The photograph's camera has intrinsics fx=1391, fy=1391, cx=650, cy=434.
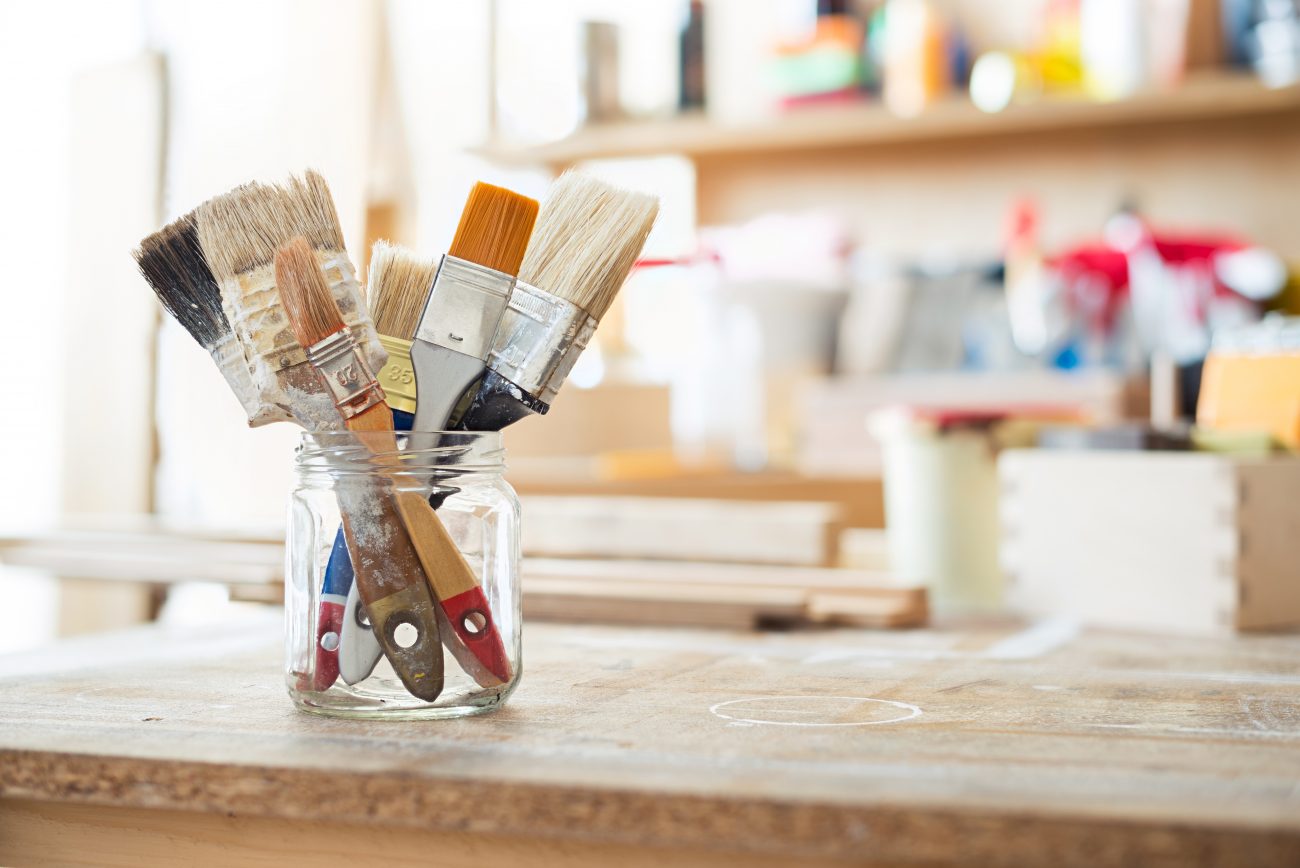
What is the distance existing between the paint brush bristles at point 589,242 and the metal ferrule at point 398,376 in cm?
6

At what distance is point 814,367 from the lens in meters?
2.30

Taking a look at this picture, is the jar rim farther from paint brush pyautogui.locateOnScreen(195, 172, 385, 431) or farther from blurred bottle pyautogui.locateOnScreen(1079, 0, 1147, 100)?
blurred bottle pyautogui.locateOnScreen(1079, 0, 1147, 100)

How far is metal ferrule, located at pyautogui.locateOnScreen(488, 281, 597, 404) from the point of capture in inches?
23.4

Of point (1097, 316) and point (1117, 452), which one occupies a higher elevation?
point (1097, 316)

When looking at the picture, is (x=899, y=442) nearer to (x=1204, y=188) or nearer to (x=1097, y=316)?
(x=1097, y=316)

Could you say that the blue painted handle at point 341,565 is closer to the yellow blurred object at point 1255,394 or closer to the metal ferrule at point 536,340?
the metal ferrule at point 536,340

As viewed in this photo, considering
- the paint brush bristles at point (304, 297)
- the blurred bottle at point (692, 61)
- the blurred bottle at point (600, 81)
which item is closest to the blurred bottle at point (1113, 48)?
the blurred bottle at point (692, 61)

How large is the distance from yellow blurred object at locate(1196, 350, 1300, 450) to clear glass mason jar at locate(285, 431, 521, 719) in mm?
687

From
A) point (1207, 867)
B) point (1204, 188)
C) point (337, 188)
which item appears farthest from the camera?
point (1204, 188)

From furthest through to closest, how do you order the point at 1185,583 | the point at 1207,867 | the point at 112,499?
the point at 112,499 < the point at 1185,583 < the point at 1207,867

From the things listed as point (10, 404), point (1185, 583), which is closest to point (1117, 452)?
point (1185, 583)

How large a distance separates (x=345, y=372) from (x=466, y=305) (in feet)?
0.19

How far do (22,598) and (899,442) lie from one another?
1.73m

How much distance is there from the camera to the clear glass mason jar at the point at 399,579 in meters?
0.58
